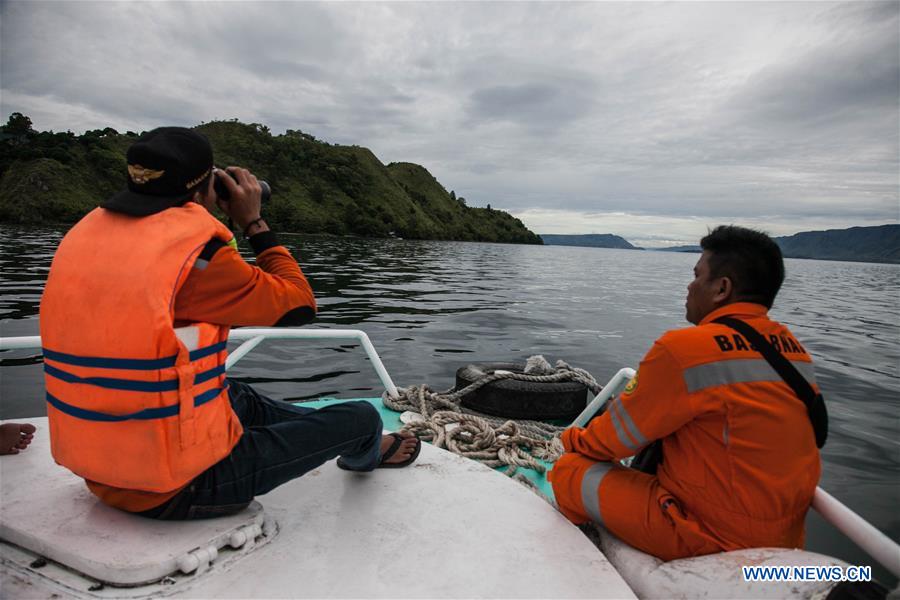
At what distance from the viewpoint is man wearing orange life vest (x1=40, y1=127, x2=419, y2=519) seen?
1.42m

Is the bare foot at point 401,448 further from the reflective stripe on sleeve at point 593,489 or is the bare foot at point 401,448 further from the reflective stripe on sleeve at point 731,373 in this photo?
the reflective stripe on sleeve at point 731,373

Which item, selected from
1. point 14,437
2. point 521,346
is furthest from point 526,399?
point 521,346

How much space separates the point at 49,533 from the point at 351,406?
1050 millimetres

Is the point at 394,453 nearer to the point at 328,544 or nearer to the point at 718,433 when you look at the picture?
the point at 328,544

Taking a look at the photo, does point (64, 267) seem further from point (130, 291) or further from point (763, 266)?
point (763, 266)

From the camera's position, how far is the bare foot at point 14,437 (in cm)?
Result: 220

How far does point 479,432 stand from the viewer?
3.45 m

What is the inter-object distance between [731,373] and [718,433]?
22cm

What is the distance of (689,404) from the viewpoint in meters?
1.80

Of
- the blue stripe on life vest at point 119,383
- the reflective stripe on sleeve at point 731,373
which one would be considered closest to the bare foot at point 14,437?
the blue stripe on life vest at point 119,383

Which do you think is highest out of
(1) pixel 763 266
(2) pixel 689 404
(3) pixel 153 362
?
(1) pixel 763 266

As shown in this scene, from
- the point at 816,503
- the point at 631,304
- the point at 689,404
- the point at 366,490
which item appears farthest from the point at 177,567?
the point at 631,304

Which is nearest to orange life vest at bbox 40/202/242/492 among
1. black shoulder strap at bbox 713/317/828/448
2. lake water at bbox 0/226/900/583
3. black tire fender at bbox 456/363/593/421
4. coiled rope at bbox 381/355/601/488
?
coiled rope at bbox 381/355/601/488

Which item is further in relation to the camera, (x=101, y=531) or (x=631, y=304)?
(x=631, y=304)
